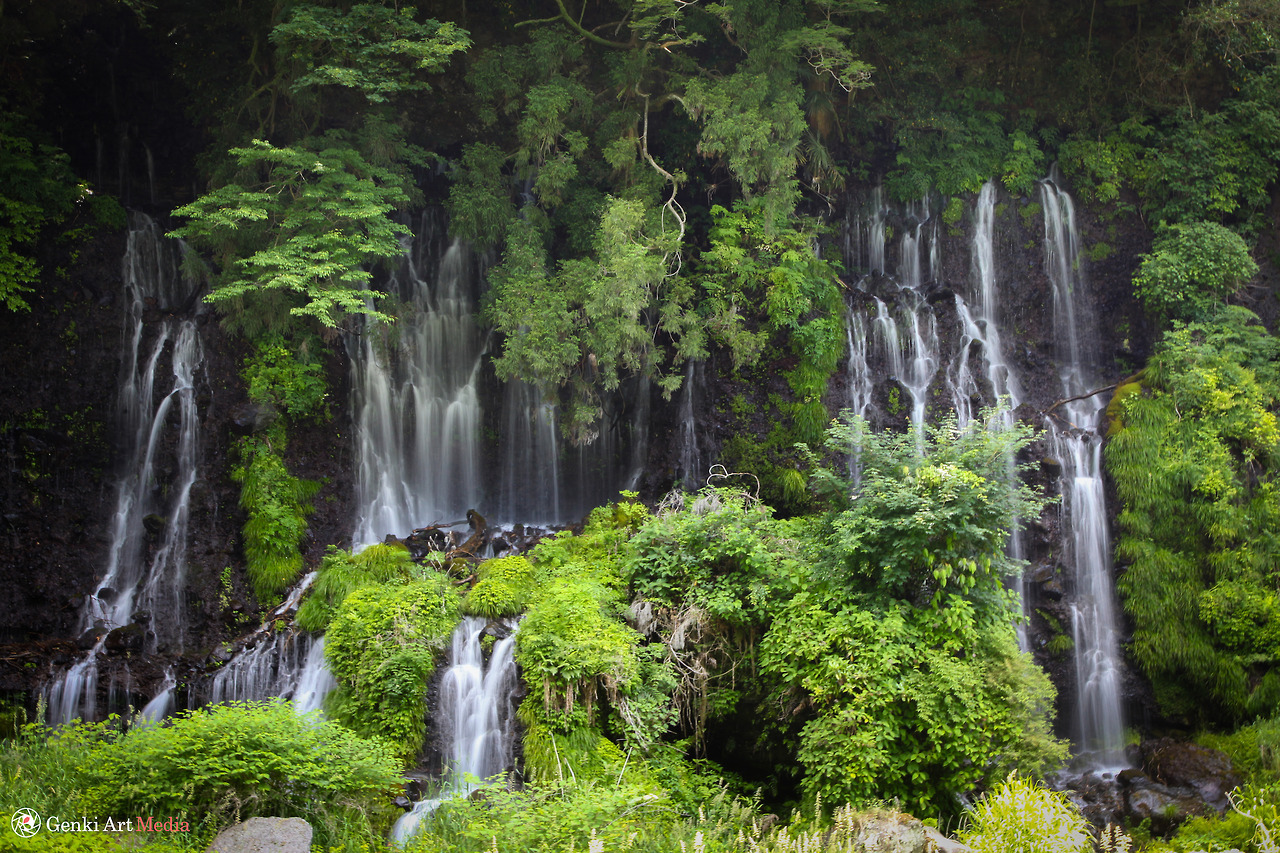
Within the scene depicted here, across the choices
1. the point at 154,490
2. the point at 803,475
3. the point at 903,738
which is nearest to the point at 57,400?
the point at 154,490

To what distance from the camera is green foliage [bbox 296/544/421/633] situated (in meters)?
10.9

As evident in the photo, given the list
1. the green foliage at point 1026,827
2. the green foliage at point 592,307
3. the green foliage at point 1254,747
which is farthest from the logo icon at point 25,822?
the green foliage at point 1254,747

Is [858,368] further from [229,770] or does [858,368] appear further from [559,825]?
[229,770]

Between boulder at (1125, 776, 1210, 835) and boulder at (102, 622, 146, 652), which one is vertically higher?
boulder at (102, 622, 146, 652)

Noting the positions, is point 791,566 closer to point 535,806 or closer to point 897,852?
point 897,852

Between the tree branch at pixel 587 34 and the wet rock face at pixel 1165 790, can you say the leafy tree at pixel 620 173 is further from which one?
the wet rock face at pixel 1165 790

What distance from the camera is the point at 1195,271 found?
1479cm

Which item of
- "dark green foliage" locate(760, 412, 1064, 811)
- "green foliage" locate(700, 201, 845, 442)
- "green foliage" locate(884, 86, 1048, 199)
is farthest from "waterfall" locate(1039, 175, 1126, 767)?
"green foliage" locate(884, 86, 1048, 199)

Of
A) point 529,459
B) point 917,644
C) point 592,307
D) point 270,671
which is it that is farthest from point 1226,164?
point 270,671

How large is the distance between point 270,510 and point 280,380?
86.9 inches

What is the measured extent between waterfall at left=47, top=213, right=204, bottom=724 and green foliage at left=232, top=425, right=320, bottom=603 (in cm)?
95

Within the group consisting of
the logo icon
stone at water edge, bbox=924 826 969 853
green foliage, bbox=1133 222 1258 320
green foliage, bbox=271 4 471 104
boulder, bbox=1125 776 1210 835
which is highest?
green foliage, bbox=271 4 471 104

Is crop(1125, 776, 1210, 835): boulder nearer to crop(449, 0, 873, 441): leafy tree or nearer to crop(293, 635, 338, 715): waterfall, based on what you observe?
crop(449, 0, 873, 441): leafy tree

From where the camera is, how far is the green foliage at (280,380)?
13.6m
